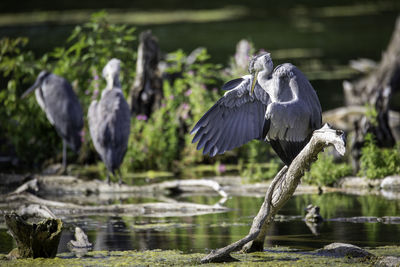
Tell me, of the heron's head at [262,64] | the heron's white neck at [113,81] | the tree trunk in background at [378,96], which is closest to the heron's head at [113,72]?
the heron's white neck at [113,81]

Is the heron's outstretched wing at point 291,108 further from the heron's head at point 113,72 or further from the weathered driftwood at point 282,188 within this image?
the heron's head at point 113,72

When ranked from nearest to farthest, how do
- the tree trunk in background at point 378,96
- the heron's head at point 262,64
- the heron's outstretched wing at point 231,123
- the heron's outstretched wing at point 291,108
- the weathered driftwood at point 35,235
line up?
the heron's outstretched wing at point 291,108, the heron's head at point 262,64, the weathered driftwood at point 35,235, the heron's outstretched wing at point 231,123, the tree trunk in background at point 378,96

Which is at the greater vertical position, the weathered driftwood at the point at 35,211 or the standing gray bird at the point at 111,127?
the standing gray bird at the point at 111,127

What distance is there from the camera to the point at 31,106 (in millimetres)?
12367

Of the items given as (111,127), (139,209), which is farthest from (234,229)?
(111,127)

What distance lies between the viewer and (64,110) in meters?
11.0

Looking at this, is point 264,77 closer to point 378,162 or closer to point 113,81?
point 378,162

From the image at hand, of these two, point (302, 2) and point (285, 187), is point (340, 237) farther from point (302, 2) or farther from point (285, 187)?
point (302, 2)

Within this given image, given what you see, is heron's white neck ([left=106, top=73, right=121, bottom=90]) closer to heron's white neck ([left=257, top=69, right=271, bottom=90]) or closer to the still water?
the still water

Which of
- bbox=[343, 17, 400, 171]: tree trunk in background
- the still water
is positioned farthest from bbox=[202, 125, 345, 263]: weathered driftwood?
bbox=[343, 17, 400, 171]: tree trunk in background

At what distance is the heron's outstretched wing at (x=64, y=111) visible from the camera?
11.0 metres

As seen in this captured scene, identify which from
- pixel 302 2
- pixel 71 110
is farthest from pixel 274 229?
pixel 302 2

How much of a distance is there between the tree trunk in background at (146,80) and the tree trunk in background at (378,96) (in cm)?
306

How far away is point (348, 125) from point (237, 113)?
780 cm
